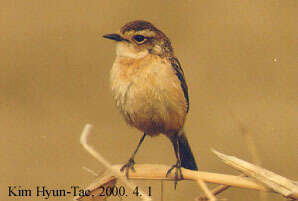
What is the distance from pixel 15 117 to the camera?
499cm

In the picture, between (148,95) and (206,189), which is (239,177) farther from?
(148,95)

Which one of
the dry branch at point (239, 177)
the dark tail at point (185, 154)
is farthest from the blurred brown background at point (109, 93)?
the dry branch at point (239, 177)

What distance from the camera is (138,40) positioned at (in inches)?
135

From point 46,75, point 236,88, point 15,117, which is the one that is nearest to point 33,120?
point 15,117

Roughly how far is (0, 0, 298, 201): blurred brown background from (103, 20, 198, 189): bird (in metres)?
0.92

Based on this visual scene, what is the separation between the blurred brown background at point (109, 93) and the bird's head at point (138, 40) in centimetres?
105

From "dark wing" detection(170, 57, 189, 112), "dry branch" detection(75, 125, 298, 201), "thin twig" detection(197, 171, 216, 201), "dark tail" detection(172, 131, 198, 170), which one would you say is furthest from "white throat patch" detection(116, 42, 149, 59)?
"thin twig" detection(197, 171, 216, 201)

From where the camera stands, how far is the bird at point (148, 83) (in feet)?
10.6

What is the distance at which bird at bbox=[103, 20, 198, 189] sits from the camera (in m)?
3.22

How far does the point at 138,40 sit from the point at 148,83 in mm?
397

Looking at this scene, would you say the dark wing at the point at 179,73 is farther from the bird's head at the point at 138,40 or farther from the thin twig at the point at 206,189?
the thin twig at the point at 206,189

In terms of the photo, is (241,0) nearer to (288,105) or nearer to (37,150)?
(288,105)

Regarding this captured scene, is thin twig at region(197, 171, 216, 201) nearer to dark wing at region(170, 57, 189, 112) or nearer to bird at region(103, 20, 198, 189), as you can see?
bird at region(103, 20, 198, 189)

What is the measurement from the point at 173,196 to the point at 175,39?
5.16 ft
